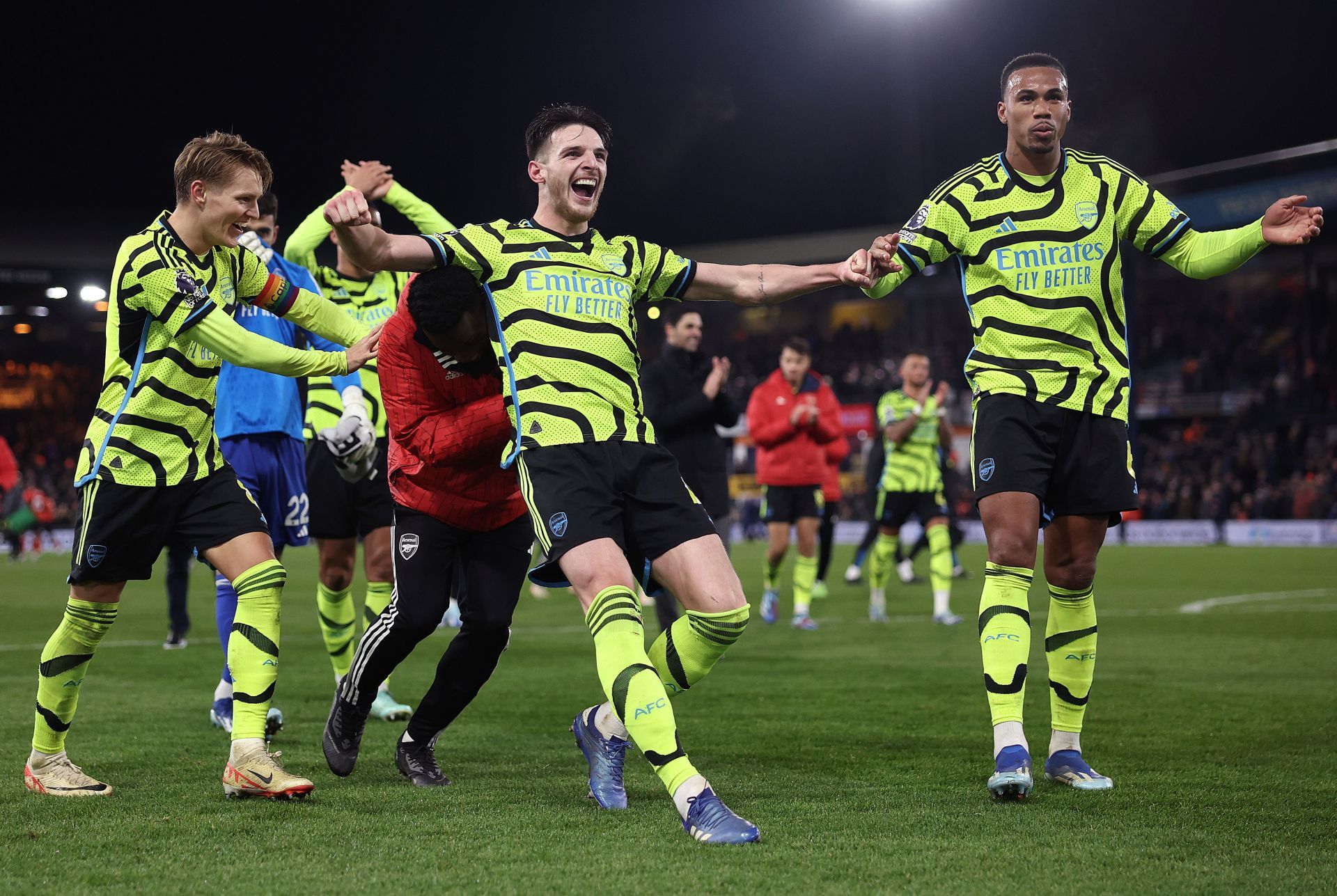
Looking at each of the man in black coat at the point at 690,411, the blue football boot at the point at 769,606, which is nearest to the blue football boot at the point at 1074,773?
the man in black coat at the point at 690,411

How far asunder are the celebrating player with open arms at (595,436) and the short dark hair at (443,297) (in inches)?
1.7

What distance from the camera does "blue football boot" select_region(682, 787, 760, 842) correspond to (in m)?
3.35

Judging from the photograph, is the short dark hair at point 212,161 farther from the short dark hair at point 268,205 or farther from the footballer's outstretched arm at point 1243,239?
the footballer's outstretched arm at point 1243,239

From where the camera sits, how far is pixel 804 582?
10.9 metres

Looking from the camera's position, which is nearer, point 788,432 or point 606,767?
point 606,767

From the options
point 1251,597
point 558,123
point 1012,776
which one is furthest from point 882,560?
point 558,123

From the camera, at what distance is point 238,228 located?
171 inches

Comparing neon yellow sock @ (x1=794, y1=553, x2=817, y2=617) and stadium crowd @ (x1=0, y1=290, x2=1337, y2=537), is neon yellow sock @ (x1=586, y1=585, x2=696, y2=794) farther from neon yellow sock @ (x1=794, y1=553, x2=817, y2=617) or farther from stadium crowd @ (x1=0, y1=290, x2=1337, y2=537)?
stadium crowd @ (x1=0, y1=290, x2=1337, y2=537)

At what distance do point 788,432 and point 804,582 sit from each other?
1278 millimetres

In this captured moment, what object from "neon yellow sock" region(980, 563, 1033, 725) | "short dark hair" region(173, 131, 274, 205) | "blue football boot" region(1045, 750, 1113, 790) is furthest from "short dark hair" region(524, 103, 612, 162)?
"blue football boot" region(1045, 750, 1113, 790)

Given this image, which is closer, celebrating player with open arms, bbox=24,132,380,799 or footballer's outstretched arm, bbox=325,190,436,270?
footballer's outstretched arm, bbox=325,190,436,270

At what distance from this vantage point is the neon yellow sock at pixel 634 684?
347cm

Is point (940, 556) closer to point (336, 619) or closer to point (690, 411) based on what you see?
point (690, 411)

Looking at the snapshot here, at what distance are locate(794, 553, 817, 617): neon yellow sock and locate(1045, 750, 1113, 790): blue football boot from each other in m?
6.24
